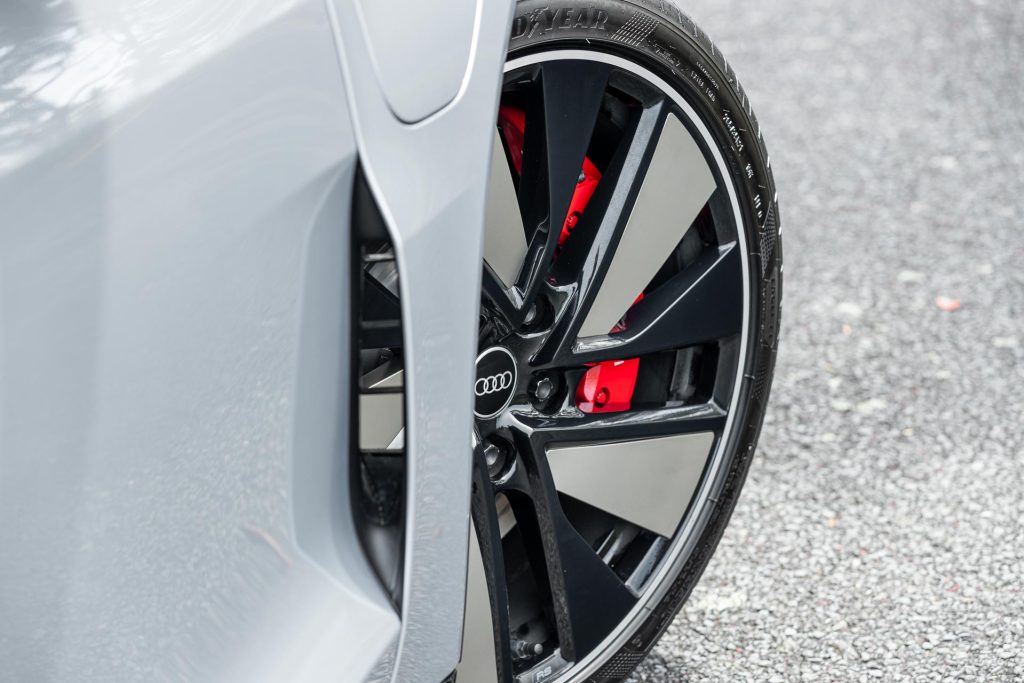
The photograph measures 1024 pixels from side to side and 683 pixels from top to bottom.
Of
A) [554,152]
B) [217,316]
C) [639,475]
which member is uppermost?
[554,152]

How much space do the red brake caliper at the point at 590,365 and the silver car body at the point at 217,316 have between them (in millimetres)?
316

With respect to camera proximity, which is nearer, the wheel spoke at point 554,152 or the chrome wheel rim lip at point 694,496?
the wheel spoke at point 554,152

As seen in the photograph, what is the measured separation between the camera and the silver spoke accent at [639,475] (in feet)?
5.66

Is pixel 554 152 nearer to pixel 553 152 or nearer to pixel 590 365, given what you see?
pixel 553 152

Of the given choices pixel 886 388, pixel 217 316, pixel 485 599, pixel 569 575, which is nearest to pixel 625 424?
pixel 569 575

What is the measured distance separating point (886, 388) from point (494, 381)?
1712 mm

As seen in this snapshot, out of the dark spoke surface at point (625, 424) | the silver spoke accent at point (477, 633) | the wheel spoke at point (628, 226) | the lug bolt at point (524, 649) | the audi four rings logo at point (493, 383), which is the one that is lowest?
the lug bolt at point (524, 649)

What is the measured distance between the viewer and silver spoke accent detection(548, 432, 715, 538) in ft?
5.66

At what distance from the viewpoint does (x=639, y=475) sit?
1.84 metres

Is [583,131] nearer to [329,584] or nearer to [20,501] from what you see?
[329,584]

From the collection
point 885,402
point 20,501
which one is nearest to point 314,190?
point 20,501

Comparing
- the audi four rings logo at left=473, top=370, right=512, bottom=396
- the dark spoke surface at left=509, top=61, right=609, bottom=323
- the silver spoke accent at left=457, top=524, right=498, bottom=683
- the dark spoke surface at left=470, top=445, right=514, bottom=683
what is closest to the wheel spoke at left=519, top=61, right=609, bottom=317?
the dark spoke surface at left=509, top=61, right=609, bottom=323

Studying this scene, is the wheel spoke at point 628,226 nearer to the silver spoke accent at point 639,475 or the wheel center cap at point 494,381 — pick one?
the wheel center cap at point 494,381

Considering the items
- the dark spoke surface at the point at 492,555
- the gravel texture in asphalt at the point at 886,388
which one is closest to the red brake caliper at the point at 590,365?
the dark spoke surface at the point at 492,555
